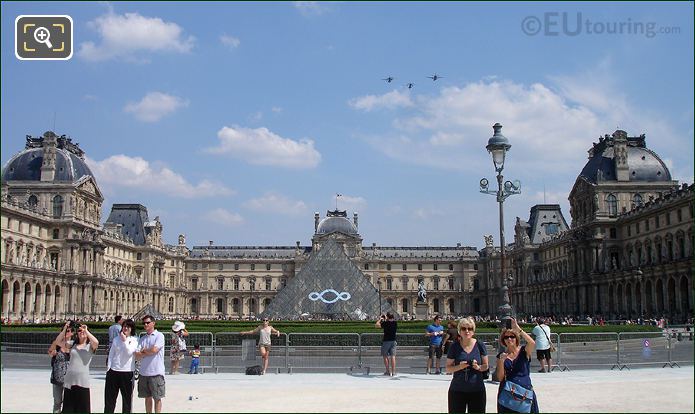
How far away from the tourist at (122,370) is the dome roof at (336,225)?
104 meters

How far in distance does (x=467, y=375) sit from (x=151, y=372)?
4653 millimetres

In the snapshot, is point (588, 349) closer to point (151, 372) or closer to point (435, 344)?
point (435, 344)

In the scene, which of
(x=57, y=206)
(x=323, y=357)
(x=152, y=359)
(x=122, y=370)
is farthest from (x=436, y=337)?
(x=57, y=206)

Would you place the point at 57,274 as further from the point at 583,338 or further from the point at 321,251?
the point at 583,338

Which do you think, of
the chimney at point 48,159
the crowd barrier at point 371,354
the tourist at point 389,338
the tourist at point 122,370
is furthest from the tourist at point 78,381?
the chimney at point 48,159

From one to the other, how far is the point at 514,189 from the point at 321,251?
38.7 metres

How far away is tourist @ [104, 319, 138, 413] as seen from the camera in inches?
369

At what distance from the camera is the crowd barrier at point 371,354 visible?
57.2 ft

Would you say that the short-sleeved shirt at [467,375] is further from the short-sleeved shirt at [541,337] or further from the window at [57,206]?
the window at [57,206]

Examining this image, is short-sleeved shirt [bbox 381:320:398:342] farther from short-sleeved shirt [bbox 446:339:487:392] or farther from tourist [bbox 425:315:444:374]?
short-sleeved shirt [bbox 446:339:487:392]

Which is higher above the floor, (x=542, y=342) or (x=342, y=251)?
(x=342, y=251)

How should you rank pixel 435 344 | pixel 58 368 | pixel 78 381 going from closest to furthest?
pixel 78 381 → pixel 58 368 → pixel 435 344

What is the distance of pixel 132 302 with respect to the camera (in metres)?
83.6

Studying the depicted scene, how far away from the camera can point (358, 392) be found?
1229 centimetres
